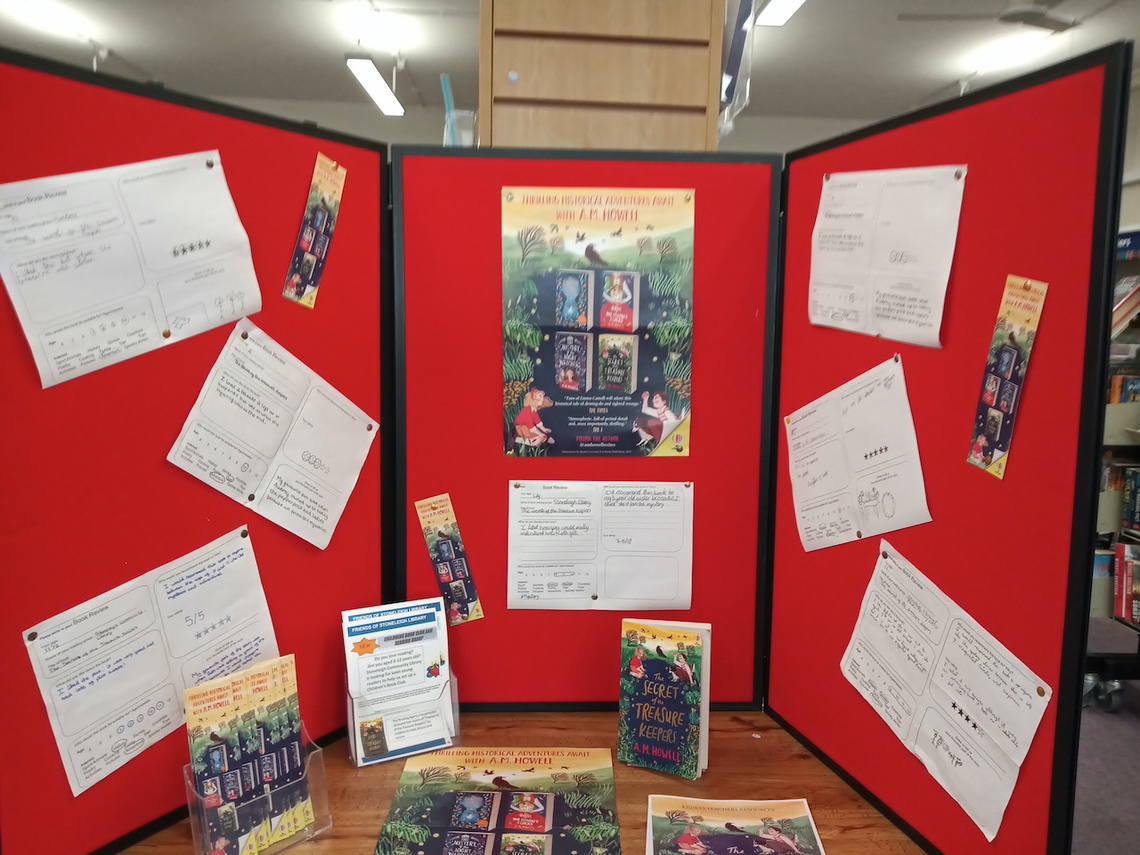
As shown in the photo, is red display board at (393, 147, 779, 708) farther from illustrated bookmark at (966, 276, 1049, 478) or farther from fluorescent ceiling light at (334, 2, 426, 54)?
fluorescent ceiling light at (334, 2, 426, 54)

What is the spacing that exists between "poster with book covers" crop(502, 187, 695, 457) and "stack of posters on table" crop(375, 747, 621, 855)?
461 mm

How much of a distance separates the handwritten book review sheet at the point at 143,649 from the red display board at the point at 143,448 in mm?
14

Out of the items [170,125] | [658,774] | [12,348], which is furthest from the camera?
[658,774]

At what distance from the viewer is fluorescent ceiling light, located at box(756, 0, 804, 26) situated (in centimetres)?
388

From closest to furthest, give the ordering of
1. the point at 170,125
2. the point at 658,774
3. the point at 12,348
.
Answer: the point at 12,348, the point at 170,125, the point at 658,774

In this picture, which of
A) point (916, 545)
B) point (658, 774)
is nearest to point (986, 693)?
point (916, 545)

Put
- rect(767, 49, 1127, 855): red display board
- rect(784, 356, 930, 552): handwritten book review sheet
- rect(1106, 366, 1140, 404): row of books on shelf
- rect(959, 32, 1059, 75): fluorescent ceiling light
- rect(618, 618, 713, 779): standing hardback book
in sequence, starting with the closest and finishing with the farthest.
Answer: rect(767, 49, 1127, 855): red display board
rect(784, 356, 930, 552): handwritten book review sheet
rect(618, 618, 713, 779): standing hardback book
rect(1106, 366, 1140, 404): row of books on shelf
rect(959, 32, 1059, 75): fluorescent ceiling light

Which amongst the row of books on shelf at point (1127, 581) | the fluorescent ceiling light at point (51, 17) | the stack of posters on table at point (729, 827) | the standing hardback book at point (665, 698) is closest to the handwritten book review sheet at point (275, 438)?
the standing hardback book at point (665, 698)

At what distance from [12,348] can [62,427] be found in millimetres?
98

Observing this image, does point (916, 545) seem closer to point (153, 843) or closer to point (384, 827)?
point (384, 827)

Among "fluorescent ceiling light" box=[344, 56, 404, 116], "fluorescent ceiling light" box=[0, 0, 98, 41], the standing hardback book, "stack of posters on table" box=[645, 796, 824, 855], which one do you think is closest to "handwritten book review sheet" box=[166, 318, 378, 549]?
the standing hardback book

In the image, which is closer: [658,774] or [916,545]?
[916,545]

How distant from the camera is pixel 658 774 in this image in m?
1.02

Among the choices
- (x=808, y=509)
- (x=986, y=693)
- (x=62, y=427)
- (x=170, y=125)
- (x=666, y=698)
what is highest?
(x=170, y=125)
